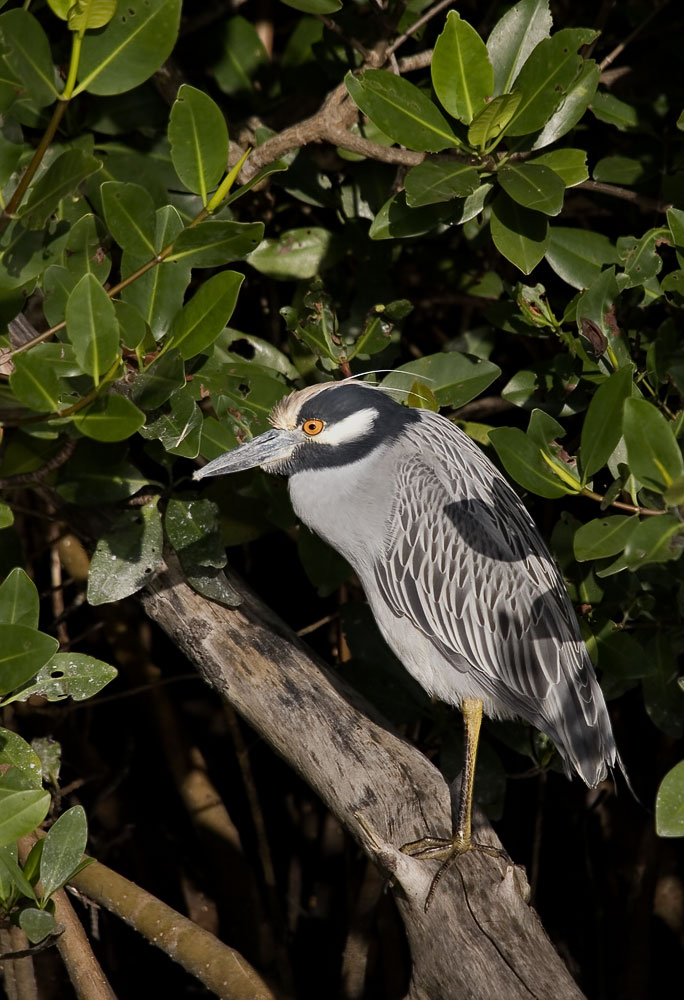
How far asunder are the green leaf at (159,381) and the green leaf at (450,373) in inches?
27.3

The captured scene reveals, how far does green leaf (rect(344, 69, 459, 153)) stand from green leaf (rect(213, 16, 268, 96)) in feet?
2.47

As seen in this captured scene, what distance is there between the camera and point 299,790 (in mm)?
3592

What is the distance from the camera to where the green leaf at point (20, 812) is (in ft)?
5.40

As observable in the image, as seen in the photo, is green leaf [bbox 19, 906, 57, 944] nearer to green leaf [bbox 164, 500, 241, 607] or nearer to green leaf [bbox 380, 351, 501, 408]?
green leaf [bbox 164, 500, 241, 607]

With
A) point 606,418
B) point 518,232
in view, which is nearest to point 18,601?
point 606,418

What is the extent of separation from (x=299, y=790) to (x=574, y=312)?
2.13 metres

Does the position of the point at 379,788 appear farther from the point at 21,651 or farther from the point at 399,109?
the point at 399,109

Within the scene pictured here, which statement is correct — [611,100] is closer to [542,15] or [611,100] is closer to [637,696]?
[542,15]

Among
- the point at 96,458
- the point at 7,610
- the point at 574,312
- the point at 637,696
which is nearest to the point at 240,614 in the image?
the point at 96,458

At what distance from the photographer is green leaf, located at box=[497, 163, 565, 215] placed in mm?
1960

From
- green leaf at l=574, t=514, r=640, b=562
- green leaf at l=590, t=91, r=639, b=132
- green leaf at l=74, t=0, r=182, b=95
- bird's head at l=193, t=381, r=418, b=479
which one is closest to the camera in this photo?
green leaf at l=574, t=514, r=640, b=562

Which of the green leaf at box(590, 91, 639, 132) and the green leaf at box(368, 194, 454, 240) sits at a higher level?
the green leaf at box(590, 91, 639, 132)

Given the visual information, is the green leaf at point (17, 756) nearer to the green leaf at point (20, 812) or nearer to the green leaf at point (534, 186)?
the green leaf at point (20, 812)

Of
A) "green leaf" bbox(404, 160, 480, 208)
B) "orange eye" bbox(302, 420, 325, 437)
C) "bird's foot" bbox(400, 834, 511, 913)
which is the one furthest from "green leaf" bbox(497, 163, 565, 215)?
"bird's foot" bbox(400, 834, 511, 913)
